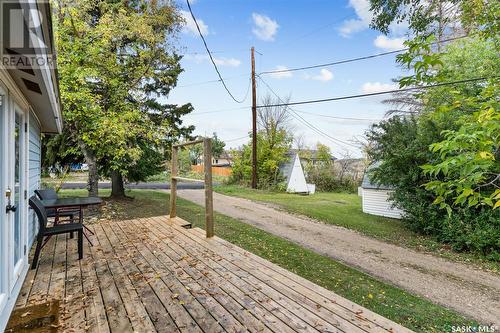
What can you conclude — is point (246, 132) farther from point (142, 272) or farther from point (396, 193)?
point (142, 272)

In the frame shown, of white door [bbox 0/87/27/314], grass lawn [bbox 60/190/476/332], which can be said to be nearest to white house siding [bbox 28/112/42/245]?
white door [bbox 0/87/27/314]

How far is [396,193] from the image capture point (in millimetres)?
7910

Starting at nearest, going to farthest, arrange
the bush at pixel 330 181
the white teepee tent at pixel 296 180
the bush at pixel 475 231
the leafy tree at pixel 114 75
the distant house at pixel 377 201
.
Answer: the bush at pixel 475 231 → the leafy tree at pixel 114 75 → the distant house at pixel 377 201 → the white teepee tent at pixel 296 180 → the bush at pixel 330 181

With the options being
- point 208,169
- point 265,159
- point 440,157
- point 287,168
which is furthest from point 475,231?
point 265,159

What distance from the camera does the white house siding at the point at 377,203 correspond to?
34.0 feet

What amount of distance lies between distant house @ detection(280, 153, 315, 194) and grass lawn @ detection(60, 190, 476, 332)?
10.8 meters

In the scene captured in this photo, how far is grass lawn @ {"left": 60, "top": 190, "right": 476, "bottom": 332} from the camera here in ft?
10.4

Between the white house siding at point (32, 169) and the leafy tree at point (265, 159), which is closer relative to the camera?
the white house siding at point (32, 169)

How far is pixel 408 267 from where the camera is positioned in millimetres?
4980

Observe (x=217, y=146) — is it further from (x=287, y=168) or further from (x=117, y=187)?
(x=117, y=187)

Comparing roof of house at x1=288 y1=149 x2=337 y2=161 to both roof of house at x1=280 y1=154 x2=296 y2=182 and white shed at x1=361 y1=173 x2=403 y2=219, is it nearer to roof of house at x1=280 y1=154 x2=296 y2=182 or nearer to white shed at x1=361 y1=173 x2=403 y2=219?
roof of house at x1=280 y1=154 x2=296 y2=182

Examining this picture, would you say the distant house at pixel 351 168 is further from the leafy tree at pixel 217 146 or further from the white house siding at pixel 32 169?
the leafy tree at pixel 217 146

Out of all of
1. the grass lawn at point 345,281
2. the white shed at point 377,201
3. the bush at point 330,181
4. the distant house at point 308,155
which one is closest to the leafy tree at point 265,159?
the distant house at point 308,155

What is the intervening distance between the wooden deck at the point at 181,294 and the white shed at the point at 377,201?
845cm
